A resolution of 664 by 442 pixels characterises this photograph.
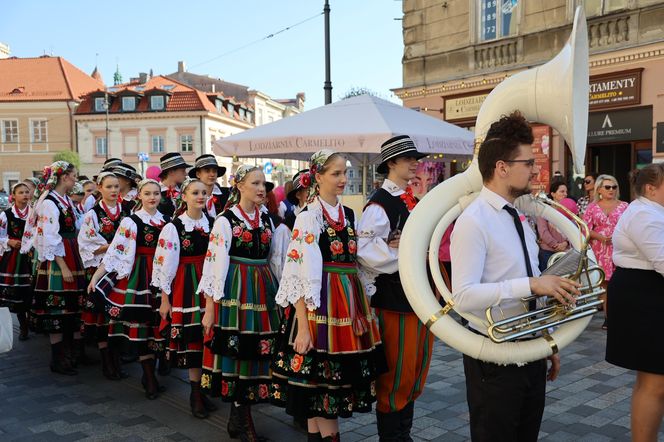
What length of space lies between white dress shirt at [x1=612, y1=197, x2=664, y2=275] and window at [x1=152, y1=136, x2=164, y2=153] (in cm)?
4678

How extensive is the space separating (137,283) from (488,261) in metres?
3.77

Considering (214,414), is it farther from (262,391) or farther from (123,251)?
(123,251)

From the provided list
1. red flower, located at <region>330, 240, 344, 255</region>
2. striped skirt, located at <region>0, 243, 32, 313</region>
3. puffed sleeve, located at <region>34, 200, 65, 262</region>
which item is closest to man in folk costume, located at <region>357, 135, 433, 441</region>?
red flower, located at <region>330, 240, 344, 255</region>

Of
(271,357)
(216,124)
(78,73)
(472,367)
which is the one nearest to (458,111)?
(271,357)

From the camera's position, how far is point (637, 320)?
131 inches

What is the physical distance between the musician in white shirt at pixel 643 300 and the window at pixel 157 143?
46.8 meters

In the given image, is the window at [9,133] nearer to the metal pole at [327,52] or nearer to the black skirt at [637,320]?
the metal pole at [327,52]

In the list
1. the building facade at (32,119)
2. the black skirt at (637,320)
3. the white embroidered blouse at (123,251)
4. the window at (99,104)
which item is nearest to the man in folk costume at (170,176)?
the white embroidered blouse at (123,251)

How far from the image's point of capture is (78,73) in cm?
5019

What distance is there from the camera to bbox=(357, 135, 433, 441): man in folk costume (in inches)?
138

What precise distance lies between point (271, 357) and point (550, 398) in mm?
2320

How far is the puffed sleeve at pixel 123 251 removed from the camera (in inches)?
202

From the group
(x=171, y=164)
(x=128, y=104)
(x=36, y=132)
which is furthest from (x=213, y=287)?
(x=128, y=104)

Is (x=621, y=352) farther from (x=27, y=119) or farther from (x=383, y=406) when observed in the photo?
(x=27, y=119)
